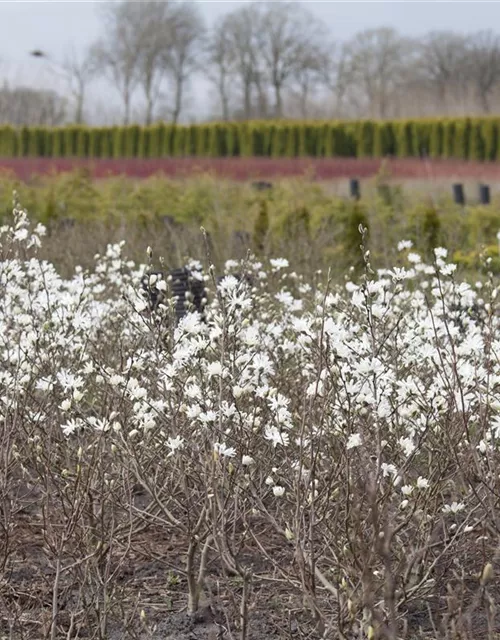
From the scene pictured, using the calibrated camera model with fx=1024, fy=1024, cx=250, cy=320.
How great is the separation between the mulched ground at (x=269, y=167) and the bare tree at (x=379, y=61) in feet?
112

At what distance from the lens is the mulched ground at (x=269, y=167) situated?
2467cm

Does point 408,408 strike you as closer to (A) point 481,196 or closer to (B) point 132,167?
(A) point 481,196

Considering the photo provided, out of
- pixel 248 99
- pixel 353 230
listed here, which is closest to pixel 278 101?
pixel 248 99

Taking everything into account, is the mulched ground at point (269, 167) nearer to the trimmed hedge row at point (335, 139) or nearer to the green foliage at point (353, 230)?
the trimmed hedge row at point (335, 139)

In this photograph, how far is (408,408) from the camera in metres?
3.35

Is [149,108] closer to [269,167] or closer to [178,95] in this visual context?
[178,95]

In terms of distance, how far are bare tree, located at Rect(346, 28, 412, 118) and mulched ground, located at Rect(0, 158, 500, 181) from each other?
1343 inches

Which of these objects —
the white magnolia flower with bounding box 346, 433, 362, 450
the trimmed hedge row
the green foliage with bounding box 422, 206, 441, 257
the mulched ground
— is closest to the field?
the white magnolia flower with bounding box 346, 433, 362, 450

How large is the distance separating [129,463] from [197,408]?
62 cm

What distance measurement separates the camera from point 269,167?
2816cm

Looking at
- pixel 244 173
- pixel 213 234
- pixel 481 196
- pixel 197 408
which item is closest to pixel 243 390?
pixel 197 408

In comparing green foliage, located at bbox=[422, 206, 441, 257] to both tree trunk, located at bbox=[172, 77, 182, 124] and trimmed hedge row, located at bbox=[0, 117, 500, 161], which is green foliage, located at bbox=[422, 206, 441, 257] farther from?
tree trunk, located at bbox=[172, 77, 182, 124]

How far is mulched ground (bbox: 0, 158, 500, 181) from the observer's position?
80.9ft

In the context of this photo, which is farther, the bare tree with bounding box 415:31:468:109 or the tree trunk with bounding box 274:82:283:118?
the bare tree with bounding box 415:31:468:109
